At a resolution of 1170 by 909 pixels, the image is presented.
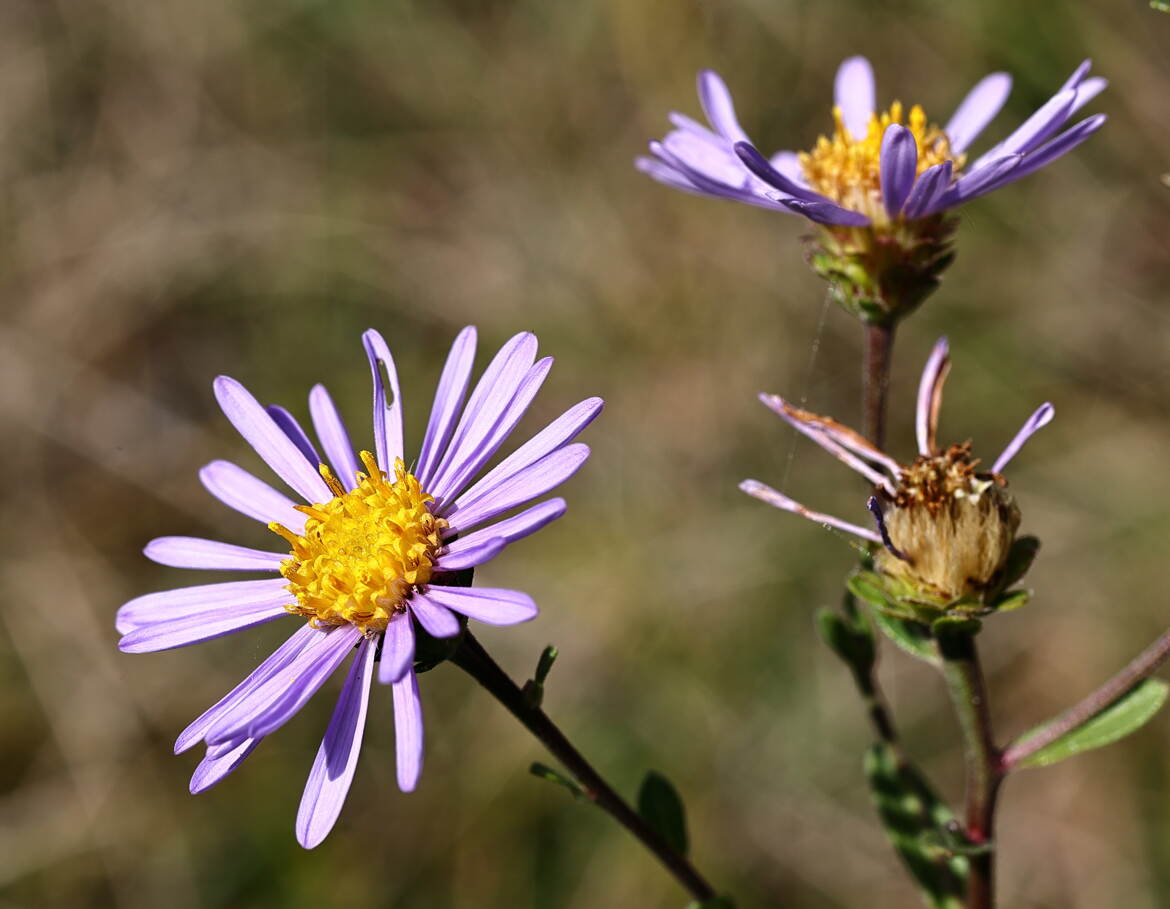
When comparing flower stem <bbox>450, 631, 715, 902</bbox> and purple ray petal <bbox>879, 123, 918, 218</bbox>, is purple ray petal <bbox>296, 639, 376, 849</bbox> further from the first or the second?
purple ray petal <bbox>879, 123, 918, 218</bbox>

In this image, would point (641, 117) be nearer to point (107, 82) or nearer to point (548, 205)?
point (548, 205)

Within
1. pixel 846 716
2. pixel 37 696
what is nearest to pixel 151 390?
pixel 37 696

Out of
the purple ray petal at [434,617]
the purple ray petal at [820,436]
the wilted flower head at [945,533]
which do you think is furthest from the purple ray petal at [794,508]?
the purple ray petal at [434,617]

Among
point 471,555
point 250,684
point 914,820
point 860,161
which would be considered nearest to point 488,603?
point 471,555

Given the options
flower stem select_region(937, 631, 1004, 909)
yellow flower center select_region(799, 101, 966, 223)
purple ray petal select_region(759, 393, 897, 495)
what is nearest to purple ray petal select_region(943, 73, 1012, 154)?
yellow flower center select_region(799, 101, 966, 223)

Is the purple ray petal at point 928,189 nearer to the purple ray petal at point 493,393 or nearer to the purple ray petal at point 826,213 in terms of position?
the purple ray petal at point 826,213

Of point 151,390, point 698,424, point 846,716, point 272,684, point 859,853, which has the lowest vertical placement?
point 859,853

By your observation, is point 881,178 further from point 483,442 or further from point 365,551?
point 365,551
